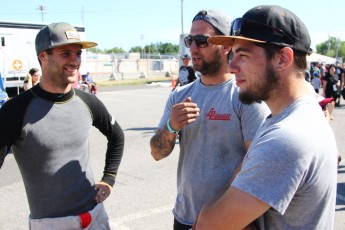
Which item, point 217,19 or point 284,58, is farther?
point 217,19

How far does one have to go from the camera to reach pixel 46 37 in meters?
2.41

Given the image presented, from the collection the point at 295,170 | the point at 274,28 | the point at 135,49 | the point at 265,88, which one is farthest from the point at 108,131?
the point at 135,49

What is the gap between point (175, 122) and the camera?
2113 millimetres

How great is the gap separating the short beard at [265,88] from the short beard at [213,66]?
0.83 meters

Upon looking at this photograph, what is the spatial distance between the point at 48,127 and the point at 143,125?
7.95 metres

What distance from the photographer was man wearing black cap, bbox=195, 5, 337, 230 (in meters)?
1.21

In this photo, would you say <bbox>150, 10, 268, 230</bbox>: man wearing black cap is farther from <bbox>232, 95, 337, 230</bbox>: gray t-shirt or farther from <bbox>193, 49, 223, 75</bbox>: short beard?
<bbox>232, 95, 337, 230</bbox>: gray t-shirt

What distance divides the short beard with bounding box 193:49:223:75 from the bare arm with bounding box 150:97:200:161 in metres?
0.33

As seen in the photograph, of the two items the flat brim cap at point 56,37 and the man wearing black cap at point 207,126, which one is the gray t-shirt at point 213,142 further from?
the flat brim cap at point 56,37

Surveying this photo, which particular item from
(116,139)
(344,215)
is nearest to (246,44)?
(116,139)

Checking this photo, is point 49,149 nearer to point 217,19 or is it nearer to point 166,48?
point 217,19

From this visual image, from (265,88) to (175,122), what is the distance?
0.77 meters

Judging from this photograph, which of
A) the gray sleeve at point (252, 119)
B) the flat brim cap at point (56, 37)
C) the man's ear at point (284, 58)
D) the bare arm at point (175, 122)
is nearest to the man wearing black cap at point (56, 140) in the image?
the flat brim cap at point (56, 37)

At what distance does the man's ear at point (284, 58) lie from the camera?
1.39 meters
